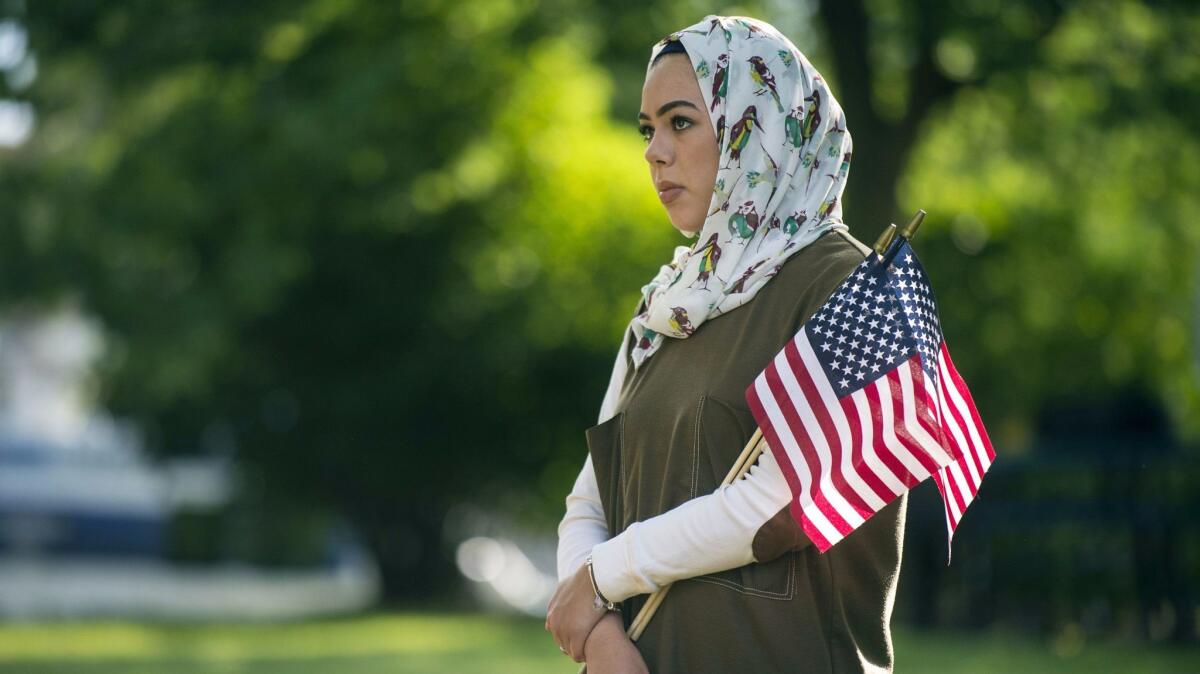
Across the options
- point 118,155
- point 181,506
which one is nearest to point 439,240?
point 118,155

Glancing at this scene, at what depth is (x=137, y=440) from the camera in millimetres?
20438

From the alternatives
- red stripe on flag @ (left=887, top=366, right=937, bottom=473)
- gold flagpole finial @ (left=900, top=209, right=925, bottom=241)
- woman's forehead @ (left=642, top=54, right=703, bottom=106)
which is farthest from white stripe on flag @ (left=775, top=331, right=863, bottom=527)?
woman's forehead @ (left=642, top=54, right=703, bottom=106)

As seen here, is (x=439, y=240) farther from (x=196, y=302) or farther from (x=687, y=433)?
(x=687, y=433)

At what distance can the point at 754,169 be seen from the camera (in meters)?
2.58

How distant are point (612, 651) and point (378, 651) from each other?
8932 mm

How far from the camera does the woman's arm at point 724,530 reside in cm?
242

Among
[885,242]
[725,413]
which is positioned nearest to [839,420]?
[725,413]

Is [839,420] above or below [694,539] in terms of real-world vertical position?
above

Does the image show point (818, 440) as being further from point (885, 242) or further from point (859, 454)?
point (885, 242)

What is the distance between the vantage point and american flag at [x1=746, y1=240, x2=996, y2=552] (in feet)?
7.86

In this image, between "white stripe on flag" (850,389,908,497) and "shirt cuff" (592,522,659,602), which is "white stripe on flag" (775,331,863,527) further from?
"shirt cuff" (592,522,659,602)

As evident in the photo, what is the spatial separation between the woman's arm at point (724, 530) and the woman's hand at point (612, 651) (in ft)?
0.42

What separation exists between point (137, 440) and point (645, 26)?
11645mm

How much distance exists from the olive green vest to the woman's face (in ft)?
0.77
